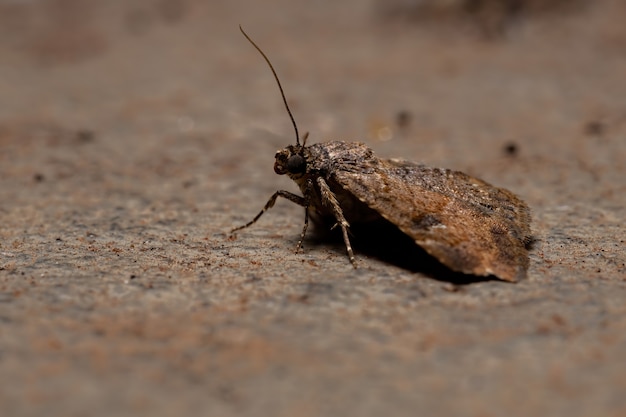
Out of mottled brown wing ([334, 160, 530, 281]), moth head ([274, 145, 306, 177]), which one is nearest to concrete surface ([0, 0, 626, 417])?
mottled brown wing ([334, 160, 530, 281])

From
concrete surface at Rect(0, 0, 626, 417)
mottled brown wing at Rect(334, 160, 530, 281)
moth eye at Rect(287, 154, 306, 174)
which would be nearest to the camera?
concrete surface at Rect(0, 0, 626, 417)

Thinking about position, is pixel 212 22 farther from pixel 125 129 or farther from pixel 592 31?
pixel 592 31

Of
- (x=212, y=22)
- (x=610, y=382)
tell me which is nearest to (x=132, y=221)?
(x=610, y=382)

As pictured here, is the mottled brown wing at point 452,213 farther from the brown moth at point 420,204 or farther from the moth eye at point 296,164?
the moth eye at point 296,164

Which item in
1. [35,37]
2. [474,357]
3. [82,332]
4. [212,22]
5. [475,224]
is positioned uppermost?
[212,22]

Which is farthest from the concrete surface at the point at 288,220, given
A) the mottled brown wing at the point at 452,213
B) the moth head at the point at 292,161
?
the moth head at the point at 292,161

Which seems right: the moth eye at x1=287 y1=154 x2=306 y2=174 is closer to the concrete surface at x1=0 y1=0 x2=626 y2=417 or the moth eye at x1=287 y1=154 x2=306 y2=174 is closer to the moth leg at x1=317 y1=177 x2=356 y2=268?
the moth leg at x1=317 y1=177 x2=356 y2=268

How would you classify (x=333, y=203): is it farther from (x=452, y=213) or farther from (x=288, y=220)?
(x=288, y=220)
